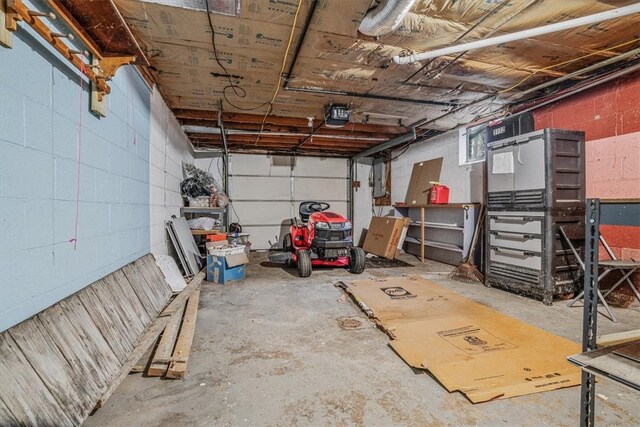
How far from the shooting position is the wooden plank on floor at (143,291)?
8.08 ft

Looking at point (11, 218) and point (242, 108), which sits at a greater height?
point (242, 108)

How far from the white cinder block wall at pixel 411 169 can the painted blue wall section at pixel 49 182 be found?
4923mm

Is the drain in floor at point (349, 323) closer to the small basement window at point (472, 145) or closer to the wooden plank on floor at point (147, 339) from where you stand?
the wooden plank on floor at point (147, 339)

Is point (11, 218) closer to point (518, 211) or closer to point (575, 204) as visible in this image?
point (518, 211)

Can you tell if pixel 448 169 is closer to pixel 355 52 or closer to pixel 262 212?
pixel 355 52

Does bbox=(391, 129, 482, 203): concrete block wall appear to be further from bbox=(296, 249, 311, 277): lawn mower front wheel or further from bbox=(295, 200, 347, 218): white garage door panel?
bbox=(296, 249, 311, 277): lawn mower front wheel

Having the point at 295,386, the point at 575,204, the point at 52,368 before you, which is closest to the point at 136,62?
the point at 52,368

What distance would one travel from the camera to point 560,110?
354 cm

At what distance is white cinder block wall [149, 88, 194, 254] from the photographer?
11.2ft

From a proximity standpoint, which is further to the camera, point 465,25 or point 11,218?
point 465,25

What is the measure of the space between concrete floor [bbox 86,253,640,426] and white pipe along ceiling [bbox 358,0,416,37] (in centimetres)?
224

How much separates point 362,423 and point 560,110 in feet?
13.2

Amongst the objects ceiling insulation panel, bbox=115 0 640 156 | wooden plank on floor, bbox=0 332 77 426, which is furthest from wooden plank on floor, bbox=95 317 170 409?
ceiling insulation panel, bbox=115 0 640 156

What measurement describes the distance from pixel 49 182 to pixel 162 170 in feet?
7.96
